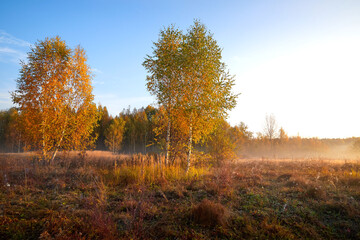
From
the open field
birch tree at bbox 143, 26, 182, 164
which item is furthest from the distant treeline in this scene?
the open field

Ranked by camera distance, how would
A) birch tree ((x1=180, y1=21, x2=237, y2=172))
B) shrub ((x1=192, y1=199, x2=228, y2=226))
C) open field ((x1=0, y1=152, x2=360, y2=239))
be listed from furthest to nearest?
birch tree ((x1=180, y1=21, x2=237, y2=172))
shrub ((x1=192, y1=199, x2=228, y2=226))
open field ((x1=0, y1=152, x2=360, y2=239))

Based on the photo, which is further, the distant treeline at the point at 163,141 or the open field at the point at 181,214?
the distant treeline at the point at 163,141

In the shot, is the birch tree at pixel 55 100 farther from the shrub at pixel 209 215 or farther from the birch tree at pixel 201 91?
the shrub at pixel 209 215

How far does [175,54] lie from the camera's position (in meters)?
9.30

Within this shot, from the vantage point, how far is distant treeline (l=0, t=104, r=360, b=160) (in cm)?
1398

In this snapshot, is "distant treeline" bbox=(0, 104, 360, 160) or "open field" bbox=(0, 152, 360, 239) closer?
"open field" bbox=(0, 152, 360, 239)

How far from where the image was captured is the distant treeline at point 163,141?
14.0 metres

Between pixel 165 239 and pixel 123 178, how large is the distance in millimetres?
4844

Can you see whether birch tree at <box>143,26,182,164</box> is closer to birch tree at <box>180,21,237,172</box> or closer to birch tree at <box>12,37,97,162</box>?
birch tree at <box>180,21,237,172</box>

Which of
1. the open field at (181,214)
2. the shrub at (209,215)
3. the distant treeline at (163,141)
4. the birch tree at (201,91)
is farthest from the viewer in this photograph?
the distant treeline at (163,141)

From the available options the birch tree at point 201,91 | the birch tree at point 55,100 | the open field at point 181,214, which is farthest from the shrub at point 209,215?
the birch tree at point 55,100

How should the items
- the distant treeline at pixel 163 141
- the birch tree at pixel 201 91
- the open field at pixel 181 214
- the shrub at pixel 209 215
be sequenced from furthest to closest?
the distant treeline at pixel 163 141 → the birch tree at pixel 201 91 → the shrub at pixel 209 215 → the open field at pixel 181 214

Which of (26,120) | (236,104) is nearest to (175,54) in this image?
(236,104)

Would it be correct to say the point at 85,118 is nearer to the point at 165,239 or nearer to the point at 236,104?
the point at 236,104
